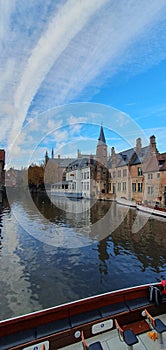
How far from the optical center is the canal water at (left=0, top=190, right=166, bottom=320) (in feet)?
25.0

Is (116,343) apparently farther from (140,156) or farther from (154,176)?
(140,156)

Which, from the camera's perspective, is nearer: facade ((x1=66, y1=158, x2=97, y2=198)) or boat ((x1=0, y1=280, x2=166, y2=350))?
boat ((x1=0, y1=280, x2=166, y2=350))

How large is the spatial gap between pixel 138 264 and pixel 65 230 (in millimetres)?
8104

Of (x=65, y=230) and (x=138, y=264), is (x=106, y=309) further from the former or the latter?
(x=65, y=230)

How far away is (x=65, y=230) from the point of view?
1725cm

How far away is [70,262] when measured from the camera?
10508 millimetres

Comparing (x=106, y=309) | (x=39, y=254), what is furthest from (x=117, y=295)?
(x=39, y=254)

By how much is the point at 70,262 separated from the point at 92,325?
243 inches

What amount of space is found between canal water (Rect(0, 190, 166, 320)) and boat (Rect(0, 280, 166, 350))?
8.24ft

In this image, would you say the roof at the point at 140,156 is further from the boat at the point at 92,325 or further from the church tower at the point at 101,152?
the boat at the point at 92,325

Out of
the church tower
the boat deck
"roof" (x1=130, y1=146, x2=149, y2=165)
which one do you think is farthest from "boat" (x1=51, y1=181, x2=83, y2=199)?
the boat deck

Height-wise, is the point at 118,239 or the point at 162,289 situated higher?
the point at 162,289

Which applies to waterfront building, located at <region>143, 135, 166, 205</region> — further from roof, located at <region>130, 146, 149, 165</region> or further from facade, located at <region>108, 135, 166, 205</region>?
roof, located at <region>130, 146, 149, 165</region>

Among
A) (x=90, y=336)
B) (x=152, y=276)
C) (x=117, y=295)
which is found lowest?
(x=152, y=276)
